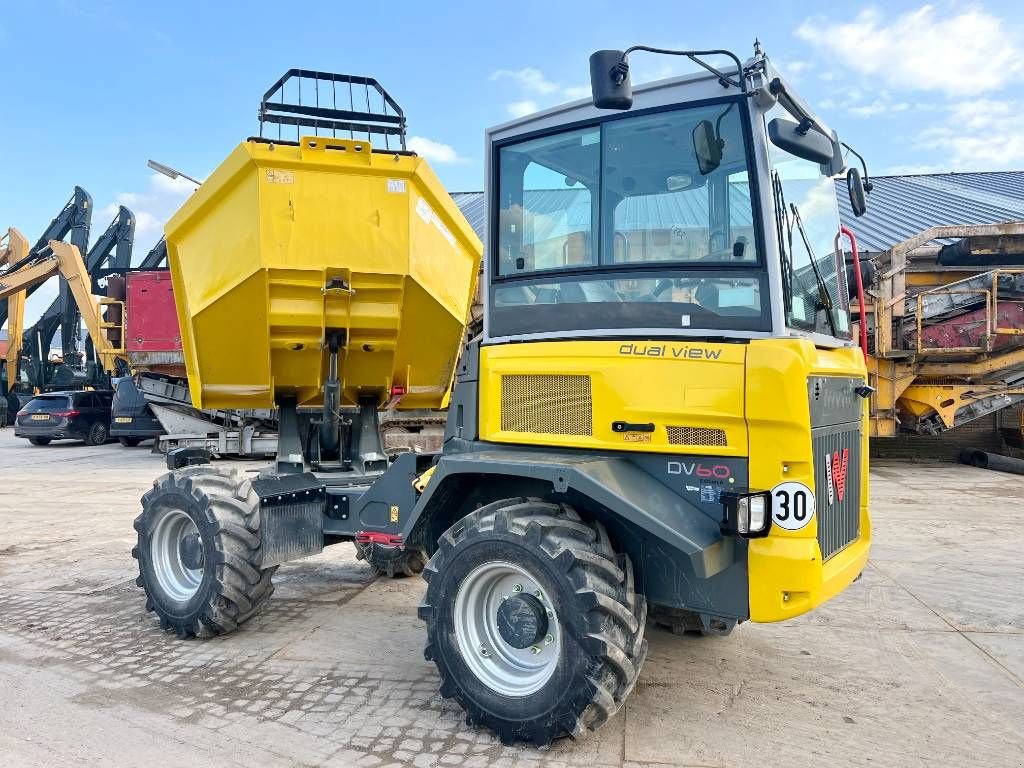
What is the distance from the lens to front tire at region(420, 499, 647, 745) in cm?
321

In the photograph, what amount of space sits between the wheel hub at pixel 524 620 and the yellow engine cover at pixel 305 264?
243 centimetres

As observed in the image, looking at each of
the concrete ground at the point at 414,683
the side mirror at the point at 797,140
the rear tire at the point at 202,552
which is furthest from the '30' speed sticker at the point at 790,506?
the rear tire at the point at 202,552

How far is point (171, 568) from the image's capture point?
5168 millimetres

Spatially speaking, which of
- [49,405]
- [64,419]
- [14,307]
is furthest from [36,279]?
[64,419]

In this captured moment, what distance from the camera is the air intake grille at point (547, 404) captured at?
362cm

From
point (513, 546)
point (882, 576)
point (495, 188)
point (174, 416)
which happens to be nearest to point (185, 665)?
point (513, 546)

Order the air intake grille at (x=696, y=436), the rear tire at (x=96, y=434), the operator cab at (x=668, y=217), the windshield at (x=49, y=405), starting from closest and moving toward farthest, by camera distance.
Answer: the air intake grille at (x=696, y=436) < the operator cab at (x=668, y=217) < the windshield at (x=49, y=405) < the rear tire at (x=96, y=434)

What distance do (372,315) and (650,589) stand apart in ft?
8.80

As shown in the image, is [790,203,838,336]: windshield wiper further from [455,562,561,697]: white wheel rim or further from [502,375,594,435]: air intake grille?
[455,562,561,697]: white wheel rim

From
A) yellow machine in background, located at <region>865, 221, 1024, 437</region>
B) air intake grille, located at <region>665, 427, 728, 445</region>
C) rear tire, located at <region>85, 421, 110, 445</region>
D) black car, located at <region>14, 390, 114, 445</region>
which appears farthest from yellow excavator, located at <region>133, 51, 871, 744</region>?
rear tire, located at <region>85, 421, 110, 445</region>

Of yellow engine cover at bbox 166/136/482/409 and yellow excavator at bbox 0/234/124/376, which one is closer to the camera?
yellow engine cover at bbox 166/136/482/409

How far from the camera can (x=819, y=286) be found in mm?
3928

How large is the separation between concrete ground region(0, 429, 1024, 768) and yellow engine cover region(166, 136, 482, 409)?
175 centimetres

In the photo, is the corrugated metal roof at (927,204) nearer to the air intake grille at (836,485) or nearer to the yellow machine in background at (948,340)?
the yellow machine in background at (948,340)
